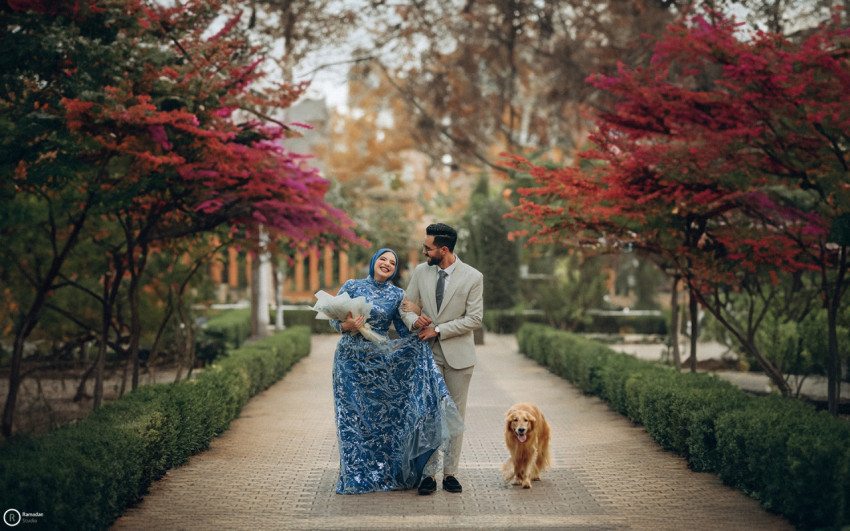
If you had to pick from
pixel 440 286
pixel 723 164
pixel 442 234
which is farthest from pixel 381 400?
pixel 723 164

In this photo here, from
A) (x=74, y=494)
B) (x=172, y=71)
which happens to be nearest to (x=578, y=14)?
(x=172, y=71)

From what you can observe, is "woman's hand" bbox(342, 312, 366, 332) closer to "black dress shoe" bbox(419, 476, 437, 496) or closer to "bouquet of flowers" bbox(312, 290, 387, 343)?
"bouquet of flowers" bbox(312, 290, 387, 343)

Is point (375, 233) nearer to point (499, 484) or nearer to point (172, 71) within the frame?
point (172, 71)

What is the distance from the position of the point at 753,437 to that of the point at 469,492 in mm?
2198

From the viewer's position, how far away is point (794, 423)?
666cm

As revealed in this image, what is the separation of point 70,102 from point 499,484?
5.12 metres

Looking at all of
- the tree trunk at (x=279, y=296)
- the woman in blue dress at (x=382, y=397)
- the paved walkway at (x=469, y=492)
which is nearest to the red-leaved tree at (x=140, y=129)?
the paved walkway at (x=469, y=492)

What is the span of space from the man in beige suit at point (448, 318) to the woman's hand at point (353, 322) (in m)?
0.35

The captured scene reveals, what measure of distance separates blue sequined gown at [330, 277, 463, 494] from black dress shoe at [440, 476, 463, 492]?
0.75ft

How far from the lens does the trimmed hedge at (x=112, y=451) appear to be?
523 centimetres

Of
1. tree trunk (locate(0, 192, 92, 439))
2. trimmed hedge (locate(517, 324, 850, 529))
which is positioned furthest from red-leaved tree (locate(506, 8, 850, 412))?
tree trunk (locate(0, 192, 92, 439))

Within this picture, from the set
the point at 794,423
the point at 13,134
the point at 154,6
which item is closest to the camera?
the point at 794,423

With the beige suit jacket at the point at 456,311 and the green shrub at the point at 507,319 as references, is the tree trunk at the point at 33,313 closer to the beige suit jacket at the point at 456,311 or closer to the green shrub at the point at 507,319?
the beige suit jacket at the point at 456,311

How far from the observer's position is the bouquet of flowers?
268 inches
